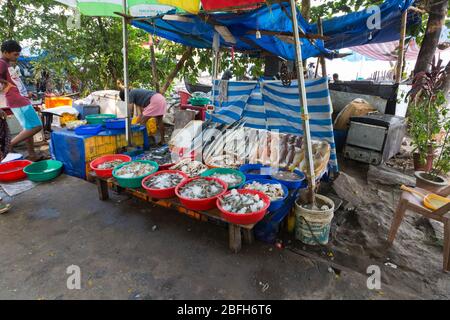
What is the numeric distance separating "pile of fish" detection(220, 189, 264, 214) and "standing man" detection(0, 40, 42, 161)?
432cm

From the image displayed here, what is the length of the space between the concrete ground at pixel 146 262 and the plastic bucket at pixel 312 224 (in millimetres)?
351

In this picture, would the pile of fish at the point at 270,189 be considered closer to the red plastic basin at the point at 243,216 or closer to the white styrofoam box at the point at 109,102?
the red plastic basin at the point at 243,216

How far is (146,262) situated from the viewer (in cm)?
287

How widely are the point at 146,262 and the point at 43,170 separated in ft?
11.8

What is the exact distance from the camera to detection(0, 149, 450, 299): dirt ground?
2514mm

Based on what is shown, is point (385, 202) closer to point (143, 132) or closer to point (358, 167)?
point (358, 167)

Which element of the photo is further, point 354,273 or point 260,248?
point 260,248

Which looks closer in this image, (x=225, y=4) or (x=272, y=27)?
(x=225, y=4)

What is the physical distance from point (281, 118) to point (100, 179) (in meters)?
3.39

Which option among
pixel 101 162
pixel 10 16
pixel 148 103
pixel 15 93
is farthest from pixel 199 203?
pixel 10 16

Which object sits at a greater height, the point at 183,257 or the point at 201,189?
the point at 201,189

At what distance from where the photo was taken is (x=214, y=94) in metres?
5.80

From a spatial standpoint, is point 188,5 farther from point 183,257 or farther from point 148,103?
point 148,103
